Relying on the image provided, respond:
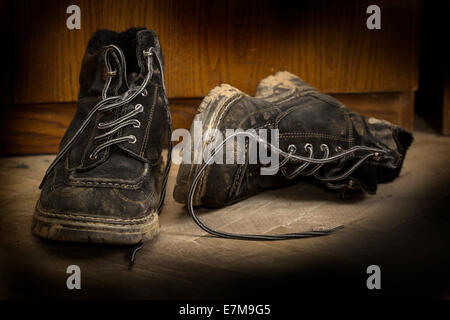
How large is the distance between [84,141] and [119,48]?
0.21 m

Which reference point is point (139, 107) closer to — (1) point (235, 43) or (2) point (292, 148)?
(2) point (292, 148)

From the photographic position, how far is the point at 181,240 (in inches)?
37.2

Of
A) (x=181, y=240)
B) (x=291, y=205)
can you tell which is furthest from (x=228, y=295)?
(x=291, y=205)

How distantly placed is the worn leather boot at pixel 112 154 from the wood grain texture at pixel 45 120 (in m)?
0.45

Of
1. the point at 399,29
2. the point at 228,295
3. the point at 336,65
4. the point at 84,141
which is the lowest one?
the point at 228,295

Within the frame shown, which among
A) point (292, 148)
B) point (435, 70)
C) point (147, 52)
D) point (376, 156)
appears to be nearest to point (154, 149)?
point (147, 52)

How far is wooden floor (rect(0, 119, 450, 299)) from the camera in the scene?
29.7 inches

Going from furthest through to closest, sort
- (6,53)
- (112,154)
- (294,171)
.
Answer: (6,53), (294,171), (112,154)

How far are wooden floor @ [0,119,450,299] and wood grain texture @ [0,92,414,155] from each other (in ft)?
1.11

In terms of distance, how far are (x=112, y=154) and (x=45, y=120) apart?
630 mm

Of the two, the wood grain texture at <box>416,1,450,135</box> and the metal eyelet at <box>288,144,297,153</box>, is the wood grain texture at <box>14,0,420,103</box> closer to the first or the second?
the wood grain texture at <box>416,1,450,135</box>

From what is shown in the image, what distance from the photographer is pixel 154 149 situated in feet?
3.42

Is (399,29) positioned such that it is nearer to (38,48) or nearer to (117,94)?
(117,94)

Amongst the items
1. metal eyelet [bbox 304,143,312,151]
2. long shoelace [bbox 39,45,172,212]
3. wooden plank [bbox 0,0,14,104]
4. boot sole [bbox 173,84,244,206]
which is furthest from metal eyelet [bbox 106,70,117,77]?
wooden plank [bbox 0,0,14,104]
